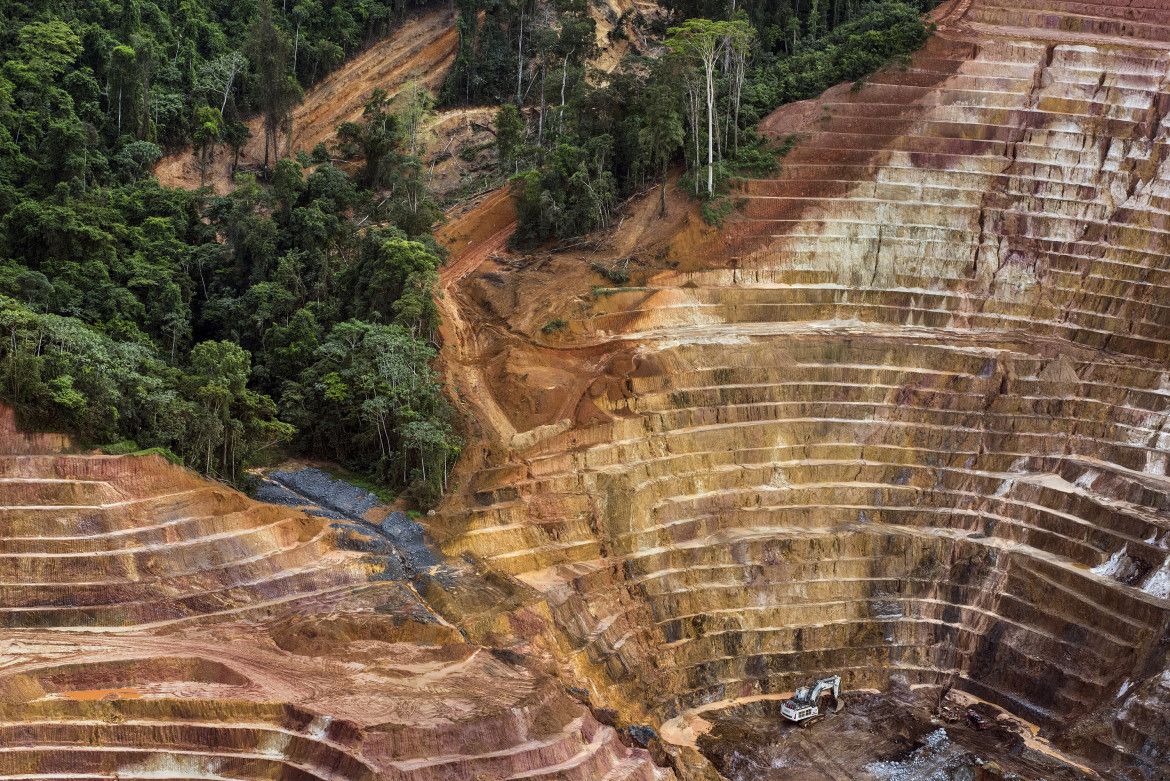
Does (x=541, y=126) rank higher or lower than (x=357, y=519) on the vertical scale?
higher

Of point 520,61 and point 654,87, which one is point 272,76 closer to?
point 520,61

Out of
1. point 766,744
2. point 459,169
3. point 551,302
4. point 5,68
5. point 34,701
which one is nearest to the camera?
point 34,701

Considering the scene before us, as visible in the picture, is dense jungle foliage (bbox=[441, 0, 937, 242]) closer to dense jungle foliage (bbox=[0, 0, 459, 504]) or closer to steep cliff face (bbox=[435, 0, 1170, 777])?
steep cliff face (bbox=[435, 0, 1170, 777])

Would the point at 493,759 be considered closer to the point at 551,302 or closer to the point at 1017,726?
the point at 1017,726

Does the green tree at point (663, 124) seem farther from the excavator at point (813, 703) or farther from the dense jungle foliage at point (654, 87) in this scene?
the excavator at point (813, 703)

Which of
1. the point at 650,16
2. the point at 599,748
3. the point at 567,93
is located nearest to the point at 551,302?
the point at 567,93

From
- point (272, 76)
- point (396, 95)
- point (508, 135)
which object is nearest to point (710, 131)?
point (508, 135)

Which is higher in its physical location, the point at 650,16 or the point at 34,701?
the point at 650,16
